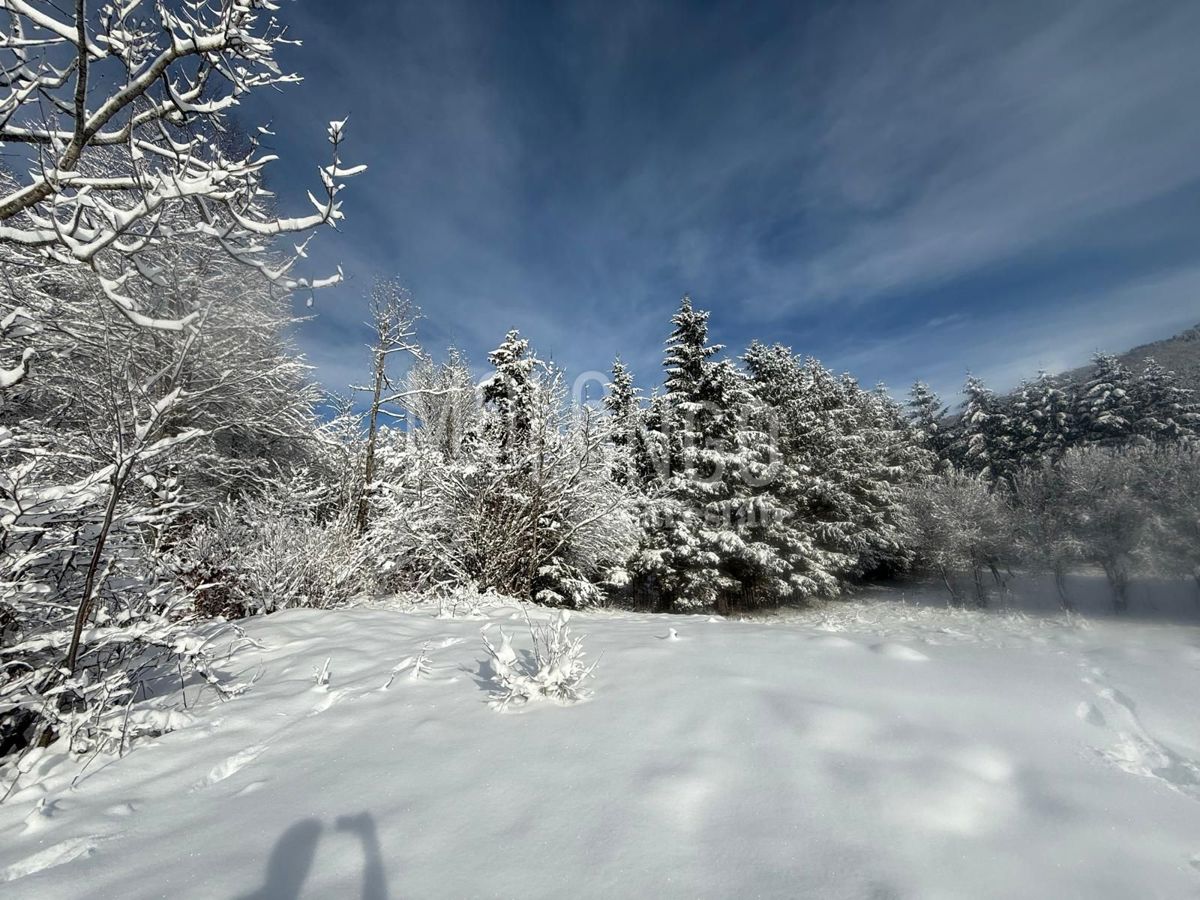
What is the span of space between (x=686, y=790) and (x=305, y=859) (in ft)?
4.44

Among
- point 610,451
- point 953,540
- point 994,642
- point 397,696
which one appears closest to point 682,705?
point 397,696

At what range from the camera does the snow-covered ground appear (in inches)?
56.8

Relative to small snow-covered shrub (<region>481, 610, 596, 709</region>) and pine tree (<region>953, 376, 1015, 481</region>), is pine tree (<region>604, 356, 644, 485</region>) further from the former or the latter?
pine tree (<region>953, 376, 1015, 481</region>)

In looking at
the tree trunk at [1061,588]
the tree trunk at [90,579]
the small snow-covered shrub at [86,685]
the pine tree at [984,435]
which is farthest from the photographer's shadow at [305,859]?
the pine tree at [984,435]

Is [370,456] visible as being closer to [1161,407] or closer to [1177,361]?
[1161,407]

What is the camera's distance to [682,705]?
8.14ft

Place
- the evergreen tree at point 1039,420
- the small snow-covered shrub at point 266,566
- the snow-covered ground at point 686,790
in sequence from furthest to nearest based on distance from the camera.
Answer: the evergreen tree at point 1039,420 < the small snow-covered shrub at point 266,566 < the snow-covered ground at point 686,790

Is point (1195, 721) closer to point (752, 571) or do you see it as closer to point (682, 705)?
Answer: point (682, 705)

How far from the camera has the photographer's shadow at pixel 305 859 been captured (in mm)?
1499

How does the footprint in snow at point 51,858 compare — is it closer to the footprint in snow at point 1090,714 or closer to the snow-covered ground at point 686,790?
the snow-covered ground at point 686,790

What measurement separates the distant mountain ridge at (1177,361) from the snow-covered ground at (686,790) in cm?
3813

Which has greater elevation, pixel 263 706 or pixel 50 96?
pixel 50 96

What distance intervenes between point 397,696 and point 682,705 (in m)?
1.82

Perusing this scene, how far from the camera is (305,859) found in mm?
1649
